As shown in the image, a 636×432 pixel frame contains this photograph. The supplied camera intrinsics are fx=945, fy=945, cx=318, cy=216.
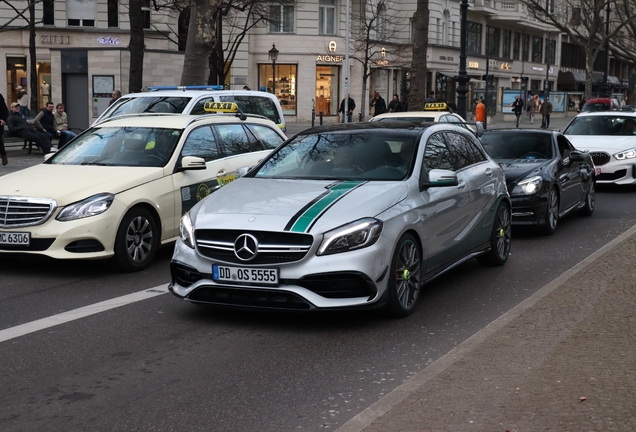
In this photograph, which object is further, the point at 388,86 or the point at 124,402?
the point at 388,86

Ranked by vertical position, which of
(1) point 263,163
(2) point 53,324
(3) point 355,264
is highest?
(1) point 263,163

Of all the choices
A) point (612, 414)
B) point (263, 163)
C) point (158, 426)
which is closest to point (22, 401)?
point (158, 426)

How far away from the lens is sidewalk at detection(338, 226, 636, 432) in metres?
4.68

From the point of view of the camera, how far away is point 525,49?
8069cm

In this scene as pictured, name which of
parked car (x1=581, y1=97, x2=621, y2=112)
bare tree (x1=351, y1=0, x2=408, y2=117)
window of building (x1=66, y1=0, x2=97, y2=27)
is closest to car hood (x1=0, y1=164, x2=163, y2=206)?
parked car (x1=581, y1=97, x2=621, y2=112)

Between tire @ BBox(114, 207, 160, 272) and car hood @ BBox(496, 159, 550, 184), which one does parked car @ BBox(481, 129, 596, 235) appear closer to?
car hood @ BBox(496, 159, 550, 184)

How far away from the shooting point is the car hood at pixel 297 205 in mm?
6895

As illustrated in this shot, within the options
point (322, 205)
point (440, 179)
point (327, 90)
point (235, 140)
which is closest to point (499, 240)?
point (440, 179)

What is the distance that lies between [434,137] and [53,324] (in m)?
3.76

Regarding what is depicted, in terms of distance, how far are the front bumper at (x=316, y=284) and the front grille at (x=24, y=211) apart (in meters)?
2.42

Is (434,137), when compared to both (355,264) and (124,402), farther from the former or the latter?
(124,402)

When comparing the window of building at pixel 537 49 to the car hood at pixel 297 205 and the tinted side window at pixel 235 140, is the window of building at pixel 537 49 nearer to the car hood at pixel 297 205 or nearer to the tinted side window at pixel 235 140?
the tinted side window at pixel 235 140

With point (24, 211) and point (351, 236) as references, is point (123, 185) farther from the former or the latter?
point (351, 236)

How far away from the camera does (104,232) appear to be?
896cm
